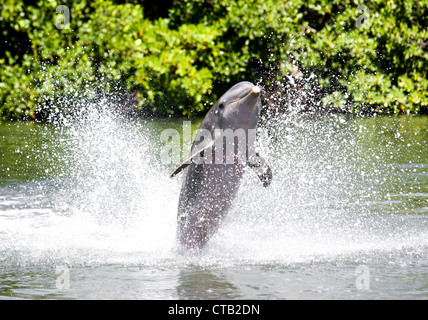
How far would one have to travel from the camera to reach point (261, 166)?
21.9ft

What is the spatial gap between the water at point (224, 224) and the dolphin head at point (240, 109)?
3.69 ft

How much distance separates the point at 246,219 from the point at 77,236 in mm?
1875

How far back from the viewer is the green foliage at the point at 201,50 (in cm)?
1608

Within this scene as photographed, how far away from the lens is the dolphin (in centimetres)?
627

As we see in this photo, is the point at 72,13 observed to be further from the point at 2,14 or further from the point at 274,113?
the point at 274,113

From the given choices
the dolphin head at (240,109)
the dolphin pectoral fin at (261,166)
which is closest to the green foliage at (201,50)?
the dolphin pectoral fin at (261,166)

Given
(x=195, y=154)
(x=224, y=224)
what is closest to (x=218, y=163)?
(x=195, y=154)

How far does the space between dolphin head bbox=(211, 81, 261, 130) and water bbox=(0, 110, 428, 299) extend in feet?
3.69

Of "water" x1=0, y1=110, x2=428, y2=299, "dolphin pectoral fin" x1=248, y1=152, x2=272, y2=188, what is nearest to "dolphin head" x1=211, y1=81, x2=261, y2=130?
"dolphin pectoral fin" x1=248, y1=152, x2=272, y2=188

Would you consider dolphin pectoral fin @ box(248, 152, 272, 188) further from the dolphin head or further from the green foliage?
the green foliage

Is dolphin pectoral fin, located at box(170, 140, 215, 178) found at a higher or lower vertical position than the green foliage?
lower

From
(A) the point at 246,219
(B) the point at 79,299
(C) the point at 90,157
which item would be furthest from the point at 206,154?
(C) the point at 90,157

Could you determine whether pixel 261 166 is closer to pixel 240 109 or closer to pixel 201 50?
pixel 240 109

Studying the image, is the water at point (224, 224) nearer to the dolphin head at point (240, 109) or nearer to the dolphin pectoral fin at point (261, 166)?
the dolphin pectoral fin at point (261, 166)
